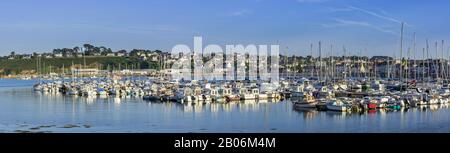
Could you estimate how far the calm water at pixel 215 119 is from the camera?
69.8 feet

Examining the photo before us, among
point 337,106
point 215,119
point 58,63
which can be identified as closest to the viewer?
point 215,119

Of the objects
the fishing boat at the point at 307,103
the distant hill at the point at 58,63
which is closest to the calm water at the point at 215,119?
the fishing boat at the point at 307,103

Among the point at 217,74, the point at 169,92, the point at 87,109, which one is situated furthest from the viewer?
the point at 217,74

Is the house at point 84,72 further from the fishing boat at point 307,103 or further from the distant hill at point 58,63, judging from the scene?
the fishing boat at point 307,103

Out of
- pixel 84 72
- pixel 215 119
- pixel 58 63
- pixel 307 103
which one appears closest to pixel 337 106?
pixel 307 103

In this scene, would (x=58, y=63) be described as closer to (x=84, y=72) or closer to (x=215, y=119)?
(x=84, y=72)

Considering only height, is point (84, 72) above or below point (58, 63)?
below

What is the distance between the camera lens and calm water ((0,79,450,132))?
Result: 21.3m

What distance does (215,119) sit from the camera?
81.0 ft
